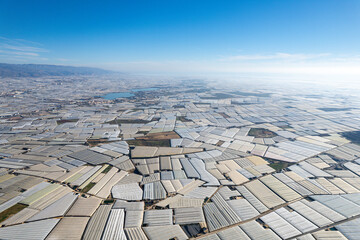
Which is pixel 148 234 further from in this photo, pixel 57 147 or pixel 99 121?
pixel 99 121

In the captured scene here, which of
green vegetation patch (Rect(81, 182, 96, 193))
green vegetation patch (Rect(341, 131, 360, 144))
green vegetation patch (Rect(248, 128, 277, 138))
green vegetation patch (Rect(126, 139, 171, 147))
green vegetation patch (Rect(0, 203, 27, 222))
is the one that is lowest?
green vegetation patch (Rect(126, 139, 171, 147))

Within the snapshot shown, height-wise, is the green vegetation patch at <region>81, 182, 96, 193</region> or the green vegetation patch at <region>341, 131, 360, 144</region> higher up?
the green vegetation patch at <region>341, 131, 360, 144</region>

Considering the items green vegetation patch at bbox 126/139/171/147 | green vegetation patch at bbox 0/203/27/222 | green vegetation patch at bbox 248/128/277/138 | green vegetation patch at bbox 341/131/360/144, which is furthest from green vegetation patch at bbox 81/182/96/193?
green vegetation patch at bbox 341/131/360/144

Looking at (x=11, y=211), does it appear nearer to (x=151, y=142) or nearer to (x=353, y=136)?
(x=151, y=142)

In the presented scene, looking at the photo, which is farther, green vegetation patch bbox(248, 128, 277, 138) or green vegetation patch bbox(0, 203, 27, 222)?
green vegetation patch bbox(248, 128, 277, 138)

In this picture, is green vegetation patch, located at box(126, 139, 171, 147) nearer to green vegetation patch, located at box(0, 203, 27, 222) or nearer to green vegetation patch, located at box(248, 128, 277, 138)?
green vegetation patch, located at box(0, 203, 27, 222)

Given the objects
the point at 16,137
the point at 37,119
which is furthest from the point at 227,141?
the point at 37,119

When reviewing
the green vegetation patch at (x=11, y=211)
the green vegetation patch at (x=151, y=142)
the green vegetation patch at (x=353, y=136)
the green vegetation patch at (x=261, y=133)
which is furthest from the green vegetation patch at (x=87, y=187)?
the green vegetation patch at (x=353, y=136)
